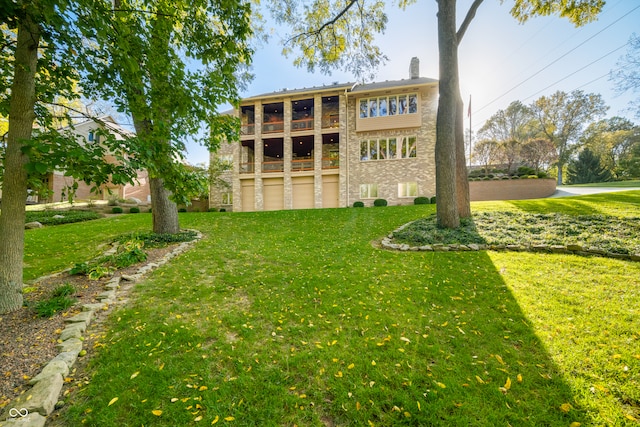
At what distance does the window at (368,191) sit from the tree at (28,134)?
15643mm

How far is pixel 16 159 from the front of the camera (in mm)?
3068

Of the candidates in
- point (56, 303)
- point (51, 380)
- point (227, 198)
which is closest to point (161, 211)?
point (56, 303)

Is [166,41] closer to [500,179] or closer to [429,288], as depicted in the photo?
[429,288]

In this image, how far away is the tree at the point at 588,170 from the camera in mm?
28109

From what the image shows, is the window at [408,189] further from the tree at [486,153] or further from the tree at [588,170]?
the tree at [588,170]

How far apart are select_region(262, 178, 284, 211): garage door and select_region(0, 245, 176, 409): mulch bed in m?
15.0

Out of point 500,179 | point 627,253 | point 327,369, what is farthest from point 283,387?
point 500,179

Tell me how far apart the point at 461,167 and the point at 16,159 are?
32.1ft

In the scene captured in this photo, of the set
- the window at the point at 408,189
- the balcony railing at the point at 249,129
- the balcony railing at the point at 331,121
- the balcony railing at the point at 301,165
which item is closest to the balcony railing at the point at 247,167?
the balcony railing at the point at 249,129

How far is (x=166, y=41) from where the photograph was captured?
4.02 metres

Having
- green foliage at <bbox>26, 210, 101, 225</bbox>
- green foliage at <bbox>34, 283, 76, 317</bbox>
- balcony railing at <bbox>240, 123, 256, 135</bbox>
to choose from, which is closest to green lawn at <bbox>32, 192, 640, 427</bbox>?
green foliage at <bbox>34, 283, 76, 317</bbox>

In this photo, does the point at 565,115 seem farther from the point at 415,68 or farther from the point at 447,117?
the point at 447,117

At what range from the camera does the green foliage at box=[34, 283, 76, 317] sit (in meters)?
3.27

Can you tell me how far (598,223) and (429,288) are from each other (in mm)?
6147
